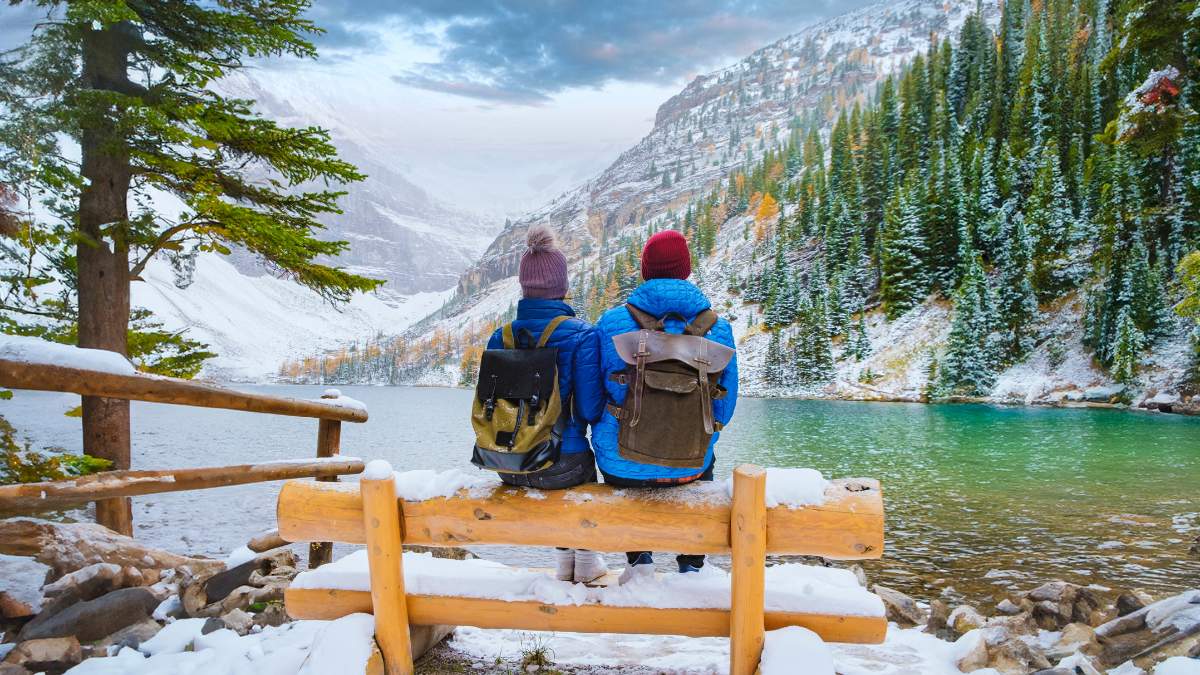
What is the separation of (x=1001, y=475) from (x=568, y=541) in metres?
18.4

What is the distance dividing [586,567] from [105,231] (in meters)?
7.42

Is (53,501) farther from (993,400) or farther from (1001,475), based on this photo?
(993,400)

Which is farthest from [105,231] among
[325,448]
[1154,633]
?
[1154,633]

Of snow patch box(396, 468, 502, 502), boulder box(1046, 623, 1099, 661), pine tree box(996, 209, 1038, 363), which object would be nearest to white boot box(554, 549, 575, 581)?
snow patch box(396, 468, 502, 502)

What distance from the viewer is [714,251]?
13475 centimetres

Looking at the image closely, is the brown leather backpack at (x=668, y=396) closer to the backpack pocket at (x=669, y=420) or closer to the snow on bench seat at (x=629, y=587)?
the backpack pocket at (x=669, y=420)

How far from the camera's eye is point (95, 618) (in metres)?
4.55

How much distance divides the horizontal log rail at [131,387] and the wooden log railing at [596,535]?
1.47 m

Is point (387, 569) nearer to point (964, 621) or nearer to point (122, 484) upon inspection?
point (122, 484)

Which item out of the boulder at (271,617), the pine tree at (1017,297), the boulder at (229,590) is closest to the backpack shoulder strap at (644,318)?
the boulder at (229,590)

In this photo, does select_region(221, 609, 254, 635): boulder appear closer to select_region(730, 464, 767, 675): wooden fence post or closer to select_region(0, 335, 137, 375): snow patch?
select_region(0, 335, 137, 375): snow patch

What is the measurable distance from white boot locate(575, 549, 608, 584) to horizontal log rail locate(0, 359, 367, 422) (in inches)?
107

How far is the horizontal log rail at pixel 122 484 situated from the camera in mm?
3717

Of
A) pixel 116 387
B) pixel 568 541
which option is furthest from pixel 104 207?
pixel 568 541
